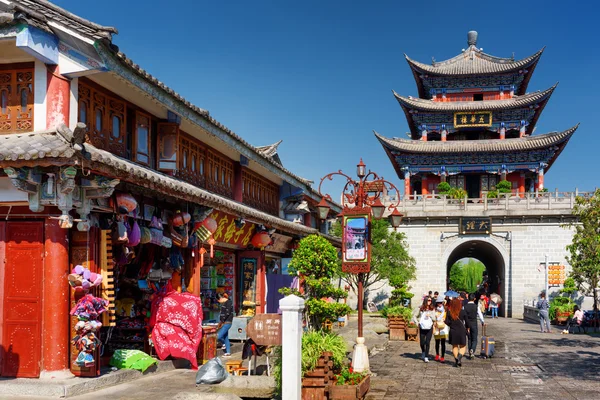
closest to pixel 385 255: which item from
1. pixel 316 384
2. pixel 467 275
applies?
pixel 316 384

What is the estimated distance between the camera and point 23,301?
8164mm

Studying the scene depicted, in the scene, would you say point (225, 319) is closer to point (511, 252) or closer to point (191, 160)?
point (191, 160)

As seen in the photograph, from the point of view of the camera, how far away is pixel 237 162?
15.6m

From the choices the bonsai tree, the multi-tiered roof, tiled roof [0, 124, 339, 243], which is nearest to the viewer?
tiled roof [0, 124, 339, 243]

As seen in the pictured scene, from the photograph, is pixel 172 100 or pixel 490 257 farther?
pixel 490 257

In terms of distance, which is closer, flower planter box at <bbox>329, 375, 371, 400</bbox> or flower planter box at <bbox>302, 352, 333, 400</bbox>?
flower planter box at <bbox>302, 352, 333, 400</bbox>

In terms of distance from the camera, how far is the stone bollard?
24.9 ft

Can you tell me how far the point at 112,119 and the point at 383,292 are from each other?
88.8 feet

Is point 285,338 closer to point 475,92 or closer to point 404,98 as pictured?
point 404,98

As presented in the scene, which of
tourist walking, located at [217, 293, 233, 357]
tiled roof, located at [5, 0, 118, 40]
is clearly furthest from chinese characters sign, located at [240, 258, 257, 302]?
tiled roof, located at [5, 0, 118, 40]

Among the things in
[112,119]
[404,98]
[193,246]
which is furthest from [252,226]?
[404,98]

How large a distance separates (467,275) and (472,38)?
96.1 feet

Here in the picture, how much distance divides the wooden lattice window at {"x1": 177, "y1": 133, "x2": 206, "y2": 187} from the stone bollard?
4948 millimetres

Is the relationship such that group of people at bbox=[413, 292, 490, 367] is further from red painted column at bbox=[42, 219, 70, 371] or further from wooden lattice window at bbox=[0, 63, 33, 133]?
wooden lattice window at bbox=[0, 63, 33, 133]
